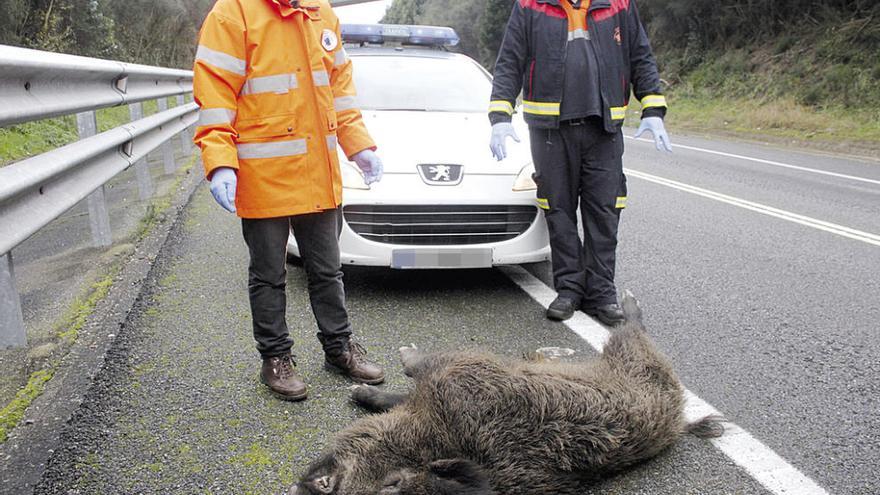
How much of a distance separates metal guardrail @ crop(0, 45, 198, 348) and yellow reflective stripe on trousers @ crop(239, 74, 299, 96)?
0.84 meters

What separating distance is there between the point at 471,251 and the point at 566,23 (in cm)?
153

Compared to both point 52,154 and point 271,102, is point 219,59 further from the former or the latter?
point 52,154

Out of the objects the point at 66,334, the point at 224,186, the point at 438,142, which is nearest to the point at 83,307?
the point at 66,334

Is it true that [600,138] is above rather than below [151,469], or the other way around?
above

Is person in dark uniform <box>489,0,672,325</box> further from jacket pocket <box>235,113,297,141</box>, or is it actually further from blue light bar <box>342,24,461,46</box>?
blue light bar <box>342,24,461,46</box>

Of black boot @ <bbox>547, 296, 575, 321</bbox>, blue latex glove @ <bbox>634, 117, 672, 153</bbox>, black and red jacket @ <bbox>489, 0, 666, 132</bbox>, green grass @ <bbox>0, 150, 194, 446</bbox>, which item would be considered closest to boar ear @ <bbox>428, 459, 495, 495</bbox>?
green grass @ <bbox>0, 150, 194, 446</bbox>

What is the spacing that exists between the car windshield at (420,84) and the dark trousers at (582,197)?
1.60 m

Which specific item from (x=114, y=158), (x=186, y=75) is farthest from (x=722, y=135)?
(x=114, y=158)

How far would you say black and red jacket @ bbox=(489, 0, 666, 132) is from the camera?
4477mm

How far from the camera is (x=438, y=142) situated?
5.05m

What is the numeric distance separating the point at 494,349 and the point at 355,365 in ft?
2.68

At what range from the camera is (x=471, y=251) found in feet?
15.3

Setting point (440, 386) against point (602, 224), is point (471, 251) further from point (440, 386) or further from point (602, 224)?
point (440, 386)

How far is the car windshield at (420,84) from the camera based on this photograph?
6.09 metres
